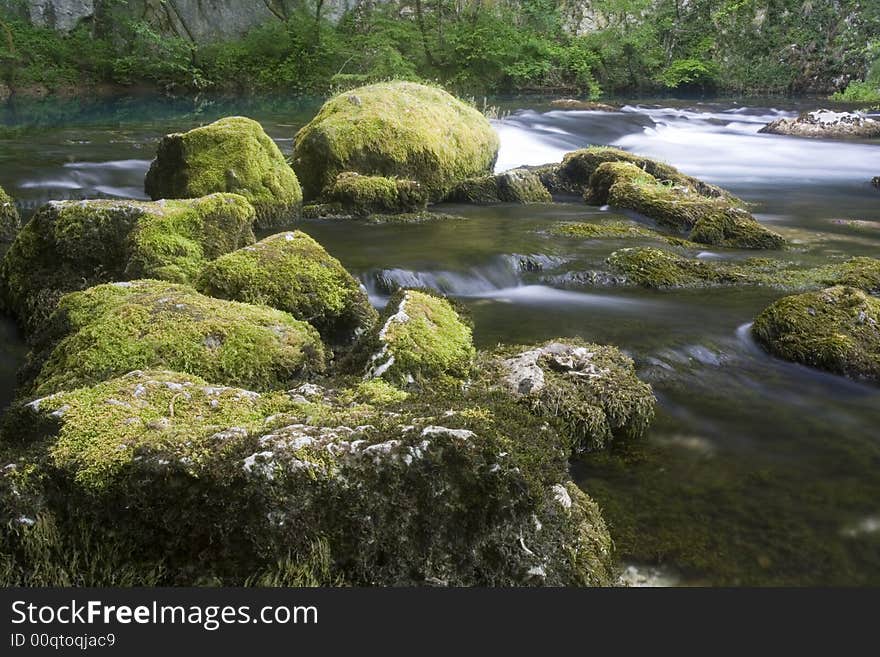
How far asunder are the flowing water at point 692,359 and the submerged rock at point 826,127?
156 inches

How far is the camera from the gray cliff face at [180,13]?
111 ft

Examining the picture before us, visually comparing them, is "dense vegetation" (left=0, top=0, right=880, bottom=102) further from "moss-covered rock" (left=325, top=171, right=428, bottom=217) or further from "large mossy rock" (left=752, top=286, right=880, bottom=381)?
"large mossy rock" (left=752, top=286, right=880, bottom=381)

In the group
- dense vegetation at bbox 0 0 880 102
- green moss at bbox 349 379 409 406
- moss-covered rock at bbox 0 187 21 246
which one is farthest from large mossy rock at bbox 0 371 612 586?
dense vegetation at bbox 0 0 880 102

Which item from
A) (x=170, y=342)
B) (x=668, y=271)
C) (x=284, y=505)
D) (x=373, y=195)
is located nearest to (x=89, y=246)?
(x=170, y=342)

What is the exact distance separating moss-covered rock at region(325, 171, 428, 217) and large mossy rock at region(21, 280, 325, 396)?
234 inches

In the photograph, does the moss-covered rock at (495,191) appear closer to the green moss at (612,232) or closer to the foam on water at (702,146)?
the green moss at (612,232)

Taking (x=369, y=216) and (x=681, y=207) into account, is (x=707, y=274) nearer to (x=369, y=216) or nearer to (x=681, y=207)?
(x=681, y=207)

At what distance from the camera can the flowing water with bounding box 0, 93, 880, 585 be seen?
12.0 ft

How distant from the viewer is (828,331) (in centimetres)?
573

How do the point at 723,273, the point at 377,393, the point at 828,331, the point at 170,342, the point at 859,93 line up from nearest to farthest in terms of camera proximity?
the point at 377,393 → the point at 170,342 → the point at 828,331 → the point at 723,273 → the point at 859,93

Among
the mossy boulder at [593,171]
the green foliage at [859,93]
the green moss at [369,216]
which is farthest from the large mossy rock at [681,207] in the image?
the green foliage at [859,93]

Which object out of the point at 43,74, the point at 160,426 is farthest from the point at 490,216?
the point at 43,74

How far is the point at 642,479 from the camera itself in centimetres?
410

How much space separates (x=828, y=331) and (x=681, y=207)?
16.8 feet
